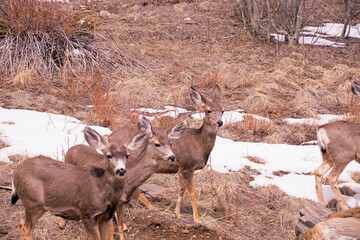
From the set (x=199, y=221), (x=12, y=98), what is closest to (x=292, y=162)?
(x=199, y=221)

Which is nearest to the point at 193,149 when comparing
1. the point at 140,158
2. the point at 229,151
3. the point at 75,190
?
the point at 140,158

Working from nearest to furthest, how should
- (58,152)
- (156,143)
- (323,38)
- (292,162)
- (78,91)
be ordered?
(156,143) → (58,152) → (292,162) → (78,91) → (323,38)

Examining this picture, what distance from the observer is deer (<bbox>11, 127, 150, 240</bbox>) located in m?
4.07

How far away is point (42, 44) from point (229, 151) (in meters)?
5.42

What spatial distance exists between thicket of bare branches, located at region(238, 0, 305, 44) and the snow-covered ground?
770 centimetres

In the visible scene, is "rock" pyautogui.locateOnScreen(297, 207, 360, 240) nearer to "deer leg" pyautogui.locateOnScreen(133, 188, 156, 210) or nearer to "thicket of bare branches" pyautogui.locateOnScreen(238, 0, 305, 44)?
"deer leg" pyautogui.locateOnScreen(133, 188, 156, 210)

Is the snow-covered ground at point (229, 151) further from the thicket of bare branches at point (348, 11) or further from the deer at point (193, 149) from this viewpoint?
the thicket of bare branches at point (348, 11)

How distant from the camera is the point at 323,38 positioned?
56.7ft

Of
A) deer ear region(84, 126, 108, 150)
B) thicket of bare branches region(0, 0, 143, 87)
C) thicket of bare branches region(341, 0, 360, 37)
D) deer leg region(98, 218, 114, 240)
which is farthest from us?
thicket of bare branches region(341, 0, 360, 37)

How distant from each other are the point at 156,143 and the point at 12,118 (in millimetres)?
4417

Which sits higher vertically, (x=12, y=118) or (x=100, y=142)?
(x=100, y=142)

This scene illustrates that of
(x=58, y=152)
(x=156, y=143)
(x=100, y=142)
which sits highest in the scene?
(x=100, y=142)

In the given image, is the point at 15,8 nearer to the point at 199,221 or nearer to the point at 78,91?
the point at 78,91

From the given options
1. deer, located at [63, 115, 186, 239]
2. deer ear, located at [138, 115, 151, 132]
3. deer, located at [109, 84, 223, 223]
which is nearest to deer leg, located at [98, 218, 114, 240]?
deer, located at [63, 115, 186, 239]
